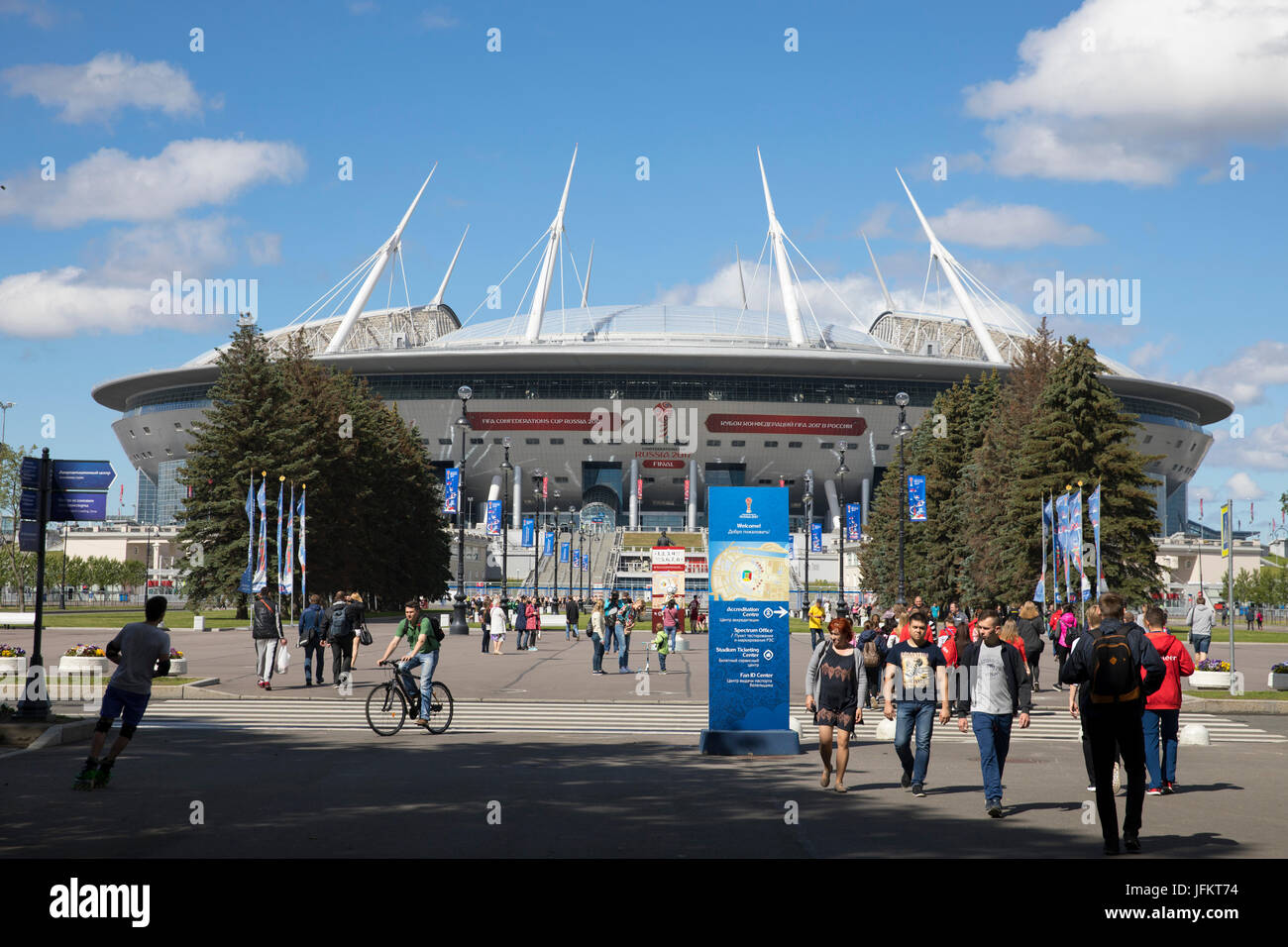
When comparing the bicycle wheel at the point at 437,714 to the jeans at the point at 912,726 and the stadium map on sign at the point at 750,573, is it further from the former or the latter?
the jeans at the point at 912,726

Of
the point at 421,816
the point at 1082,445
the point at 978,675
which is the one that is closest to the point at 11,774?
the point at 421,816

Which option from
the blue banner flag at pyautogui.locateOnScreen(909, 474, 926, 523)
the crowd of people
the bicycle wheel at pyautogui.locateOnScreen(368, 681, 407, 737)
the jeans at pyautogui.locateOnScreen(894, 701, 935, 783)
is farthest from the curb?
the blue banner flag at pyautogui.locateOnScreen(909, 474, 926, 523)

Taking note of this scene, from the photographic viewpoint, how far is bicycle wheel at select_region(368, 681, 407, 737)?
658 inches

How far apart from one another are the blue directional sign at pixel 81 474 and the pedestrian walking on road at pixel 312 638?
740 cm

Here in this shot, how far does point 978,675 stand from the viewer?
1126 cm

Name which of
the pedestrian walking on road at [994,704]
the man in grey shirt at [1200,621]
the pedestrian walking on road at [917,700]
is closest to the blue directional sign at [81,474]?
the pedestrian walking on road at [917,700]

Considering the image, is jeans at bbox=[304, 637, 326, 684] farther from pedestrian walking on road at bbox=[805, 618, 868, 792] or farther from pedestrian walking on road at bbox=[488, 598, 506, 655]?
pedestrian walking on road at bbox=[805, 618, 868, 792]

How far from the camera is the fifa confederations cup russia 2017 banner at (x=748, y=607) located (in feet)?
49.1

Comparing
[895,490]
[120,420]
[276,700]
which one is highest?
[120,420]

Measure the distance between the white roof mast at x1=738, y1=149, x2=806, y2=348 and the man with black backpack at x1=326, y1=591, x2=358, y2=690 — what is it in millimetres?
107857

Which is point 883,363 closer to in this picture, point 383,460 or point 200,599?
point 383,460

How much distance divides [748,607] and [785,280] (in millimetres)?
121136

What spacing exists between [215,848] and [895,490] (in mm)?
70347

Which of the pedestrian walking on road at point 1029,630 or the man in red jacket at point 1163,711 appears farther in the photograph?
the pedestrian walking on road at point 1029,630
